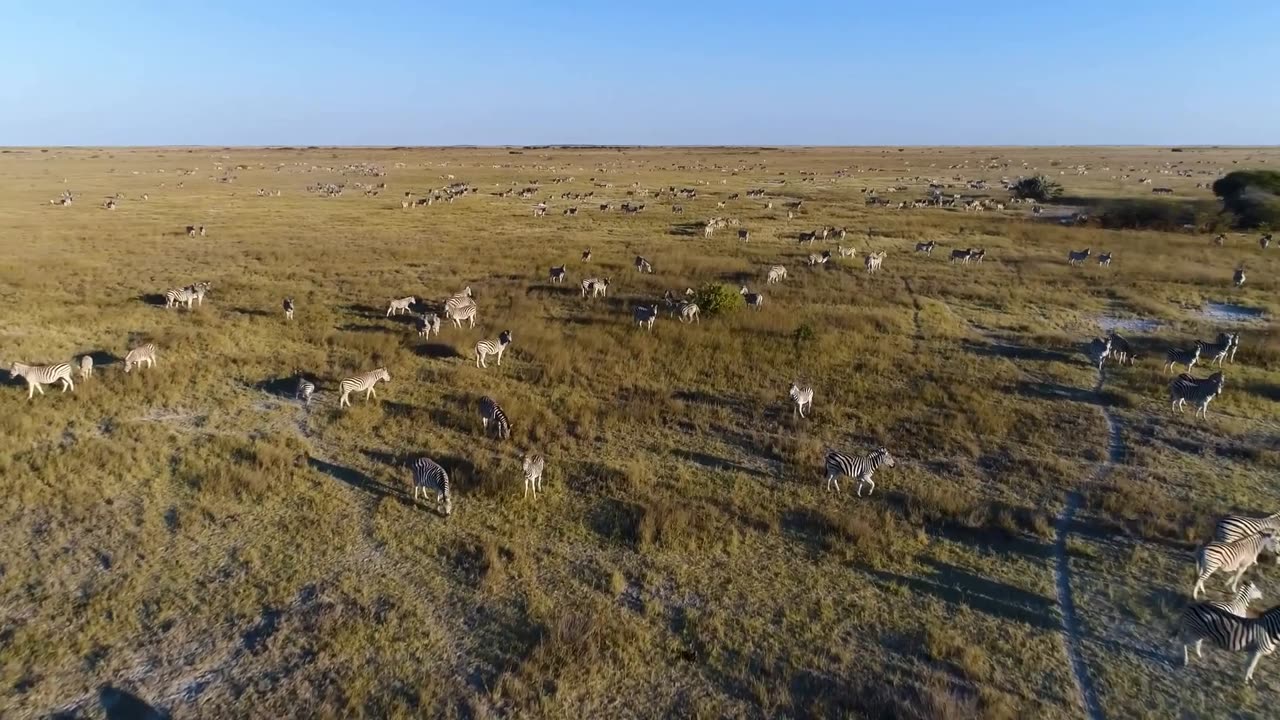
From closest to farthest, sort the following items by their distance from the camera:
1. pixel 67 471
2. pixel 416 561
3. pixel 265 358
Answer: pixel 416 561 → pixel 67 471 → pixel 265 358

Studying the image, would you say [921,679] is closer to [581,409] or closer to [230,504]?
[581,409]

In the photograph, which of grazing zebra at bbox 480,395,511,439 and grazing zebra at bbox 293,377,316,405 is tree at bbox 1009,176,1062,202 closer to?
grazing zebra at bbox 480,395,511,439

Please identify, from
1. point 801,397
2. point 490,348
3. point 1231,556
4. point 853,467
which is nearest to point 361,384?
point 490,348

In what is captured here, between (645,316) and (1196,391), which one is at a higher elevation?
(645,316)

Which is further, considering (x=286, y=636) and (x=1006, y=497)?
(x=1006, y=497)

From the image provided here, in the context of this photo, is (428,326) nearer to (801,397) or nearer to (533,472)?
(533,472)

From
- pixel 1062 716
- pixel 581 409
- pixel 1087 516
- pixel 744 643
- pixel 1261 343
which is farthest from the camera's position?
pixel 1261 343

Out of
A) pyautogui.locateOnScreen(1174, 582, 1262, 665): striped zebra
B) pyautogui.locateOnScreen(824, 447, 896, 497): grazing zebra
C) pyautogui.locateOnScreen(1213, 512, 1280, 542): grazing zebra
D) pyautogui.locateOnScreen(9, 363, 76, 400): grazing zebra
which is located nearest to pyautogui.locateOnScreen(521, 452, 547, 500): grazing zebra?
pyautogui.locateOnScreen(824, 447, 896, 497): grazing zebra

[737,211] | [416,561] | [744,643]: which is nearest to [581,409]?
[416,561]
